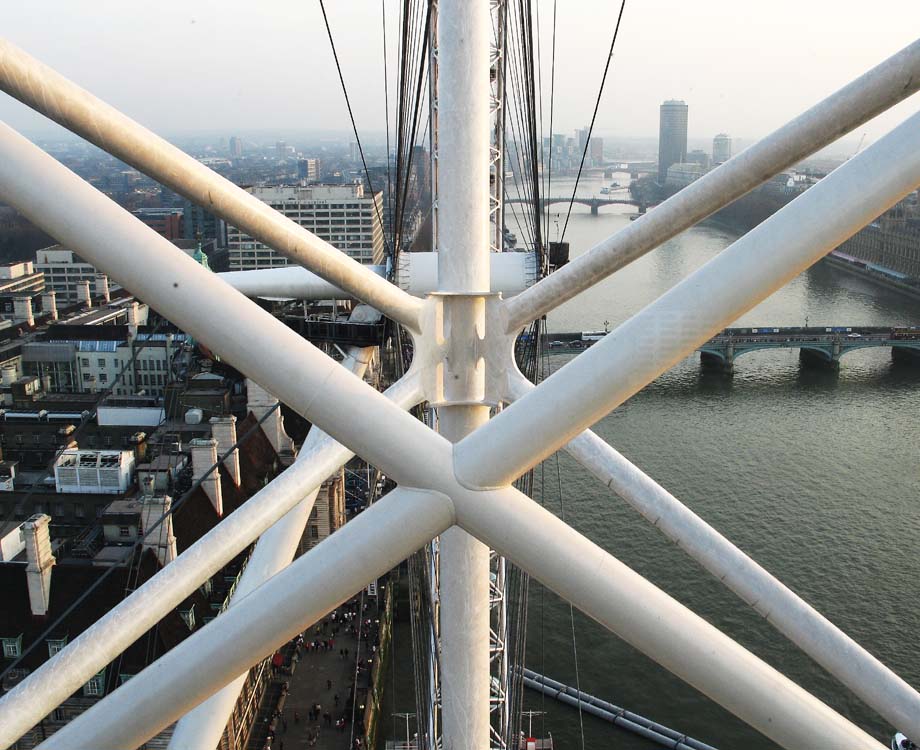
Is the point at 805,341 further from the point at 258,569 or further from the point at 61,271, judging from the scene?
the point at 61,271

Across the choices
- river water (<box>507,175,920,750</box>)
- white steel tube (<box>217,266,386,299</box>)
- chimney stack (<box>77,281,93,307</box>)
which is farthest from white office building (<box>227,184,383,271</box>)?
white steel tube (<box>217,266,386,299</box>)

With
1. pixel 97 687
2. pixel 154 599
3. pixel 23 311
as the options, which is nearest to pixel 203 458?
pixel 97 687

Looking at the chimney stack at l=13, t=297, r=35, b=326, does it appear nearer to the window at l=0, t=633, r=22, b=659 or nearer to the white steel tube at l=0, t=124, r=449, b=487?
the window at l=0, t=633, r=22, b=659

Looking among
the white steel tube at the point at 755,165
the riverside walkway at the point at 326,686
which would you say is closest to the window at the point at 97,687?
the riverside walkway at the point at 326,686

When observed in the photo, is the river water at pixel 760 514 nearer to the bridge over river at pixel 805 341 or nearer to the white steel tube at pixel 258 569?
the bridge over river at pixel 805 341

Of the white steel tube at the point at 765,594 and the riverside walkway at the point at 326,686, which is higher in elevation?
the white steel tube at the point at 765,594

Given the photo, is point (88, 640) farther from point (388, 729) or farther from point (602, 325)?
point (602, 325)
